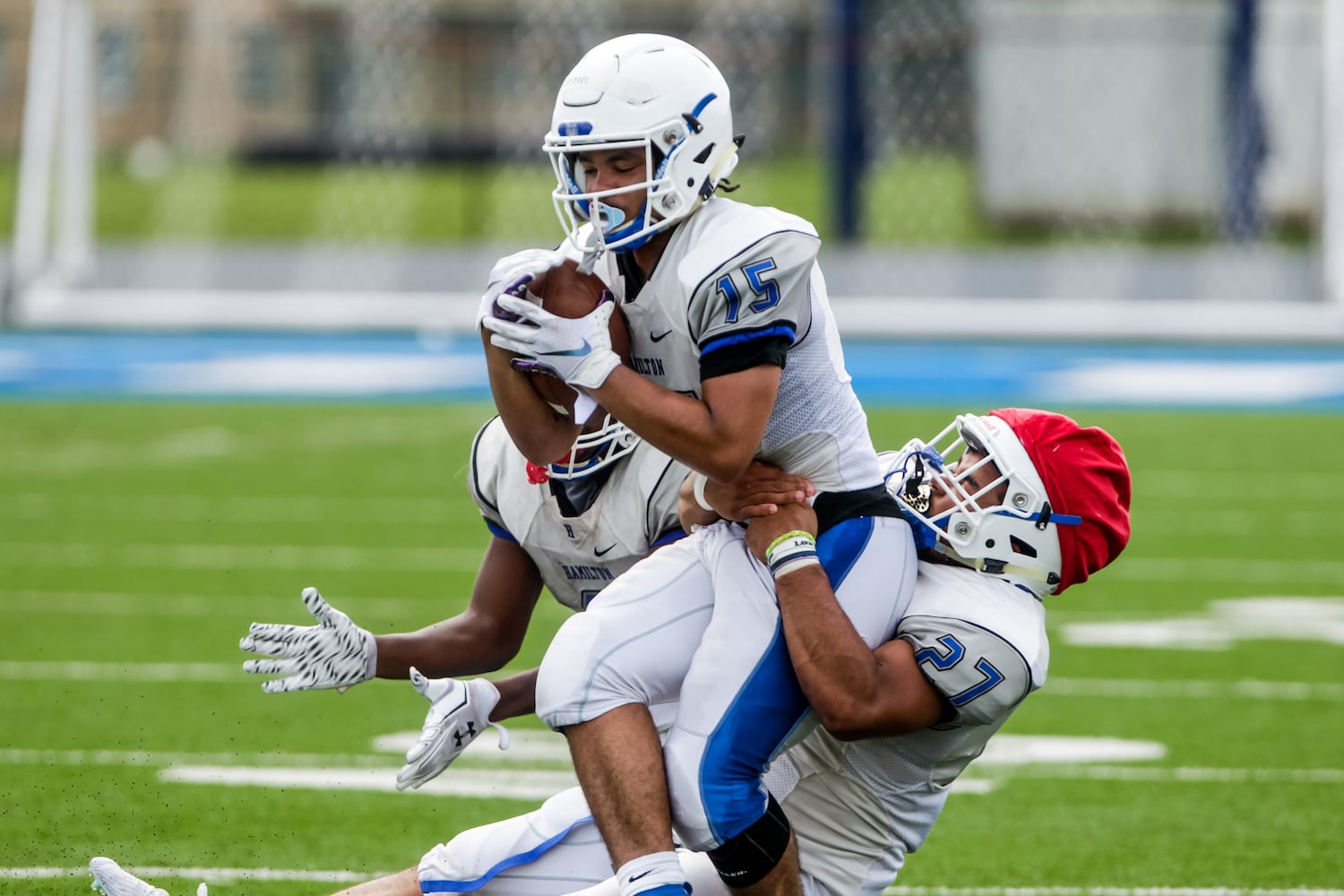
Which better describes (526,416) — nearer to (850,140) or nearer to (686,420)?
(686,420)

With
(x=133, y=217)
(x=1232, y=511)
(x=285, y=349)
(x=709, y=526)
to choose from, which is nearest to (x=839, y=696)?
(x=709, y=526)

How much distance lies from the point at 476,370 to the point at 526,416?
9.60 metres

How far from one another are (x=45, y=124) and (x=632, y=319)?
11.7m

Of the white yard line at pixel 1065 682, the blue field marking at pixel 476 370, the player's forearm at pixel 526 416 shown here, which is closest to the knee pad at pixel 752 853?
the player's forearm at pixel 526 416

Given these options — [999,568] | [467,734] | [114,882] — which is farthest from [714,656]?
[114,882]

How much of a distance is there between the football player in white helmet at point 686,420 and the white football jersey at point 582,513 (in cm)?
38

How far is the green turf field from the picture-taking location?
456 cm

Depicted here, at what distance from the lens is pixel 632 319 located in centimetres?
336

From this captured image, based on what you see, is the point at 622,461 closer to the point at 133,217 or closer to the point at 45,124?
the point at 45,124

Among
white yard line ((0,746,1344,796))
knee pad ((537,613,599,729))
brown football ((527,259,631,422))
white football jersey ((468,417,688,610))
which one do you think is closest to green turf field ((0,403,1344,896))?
white yard line ((0,746,1344,796))

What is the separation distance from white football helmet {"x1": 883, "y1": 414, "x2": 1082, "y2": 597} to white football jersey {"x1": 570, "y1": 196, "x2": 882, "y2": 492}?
0.37 ft

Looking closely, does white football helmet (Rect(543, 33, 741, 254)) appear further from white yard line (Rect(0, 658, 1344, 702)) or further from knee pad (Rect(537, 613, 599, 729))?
white yard line (Rect(0, 658, 1344, 702))

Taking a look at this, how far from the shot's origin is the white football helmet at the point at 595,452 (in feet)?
12.4

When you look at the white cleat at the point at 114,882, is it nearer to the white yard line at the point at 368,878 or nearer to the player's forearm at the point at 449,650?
the player's forearm at the point at 449,650
